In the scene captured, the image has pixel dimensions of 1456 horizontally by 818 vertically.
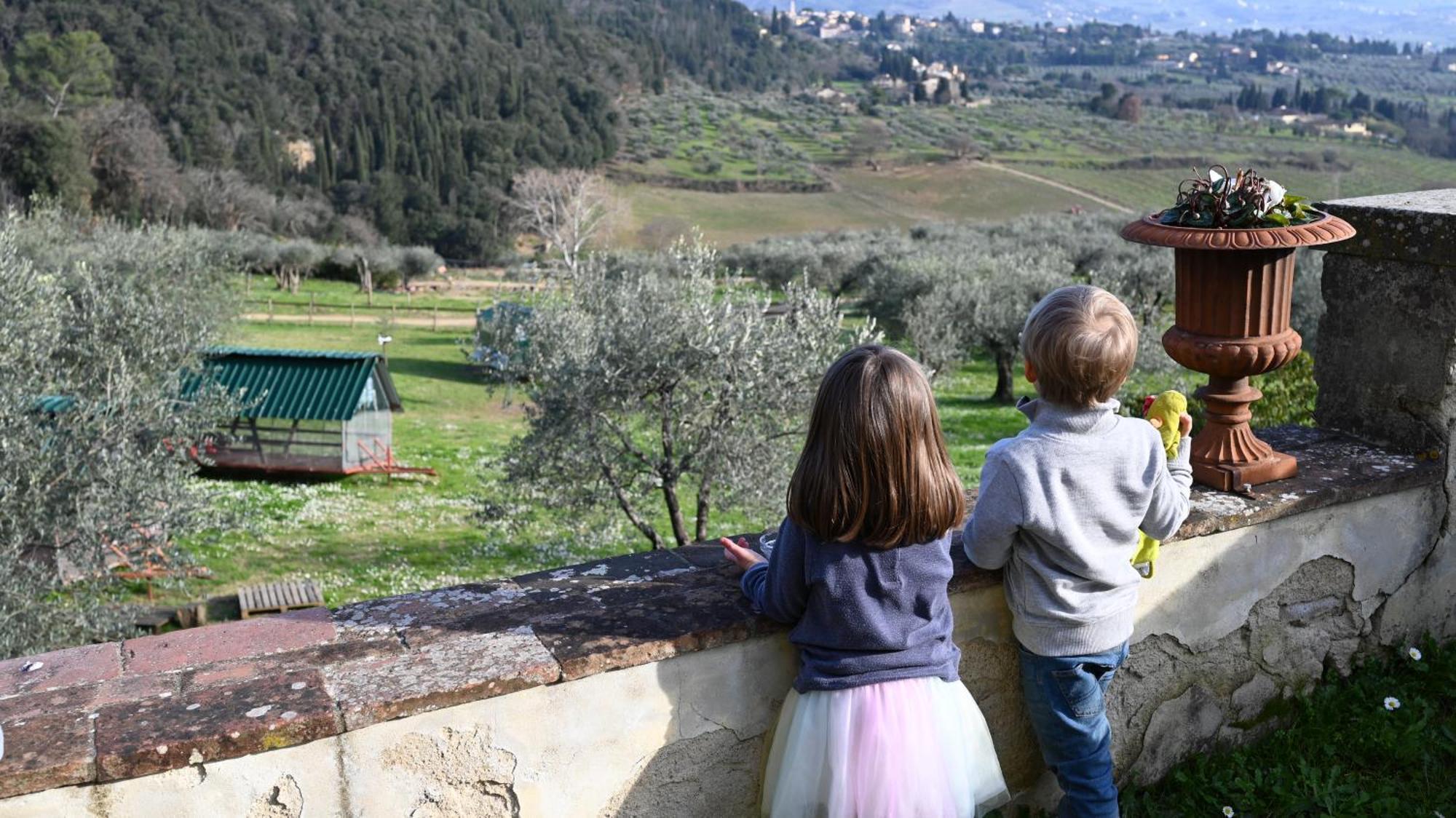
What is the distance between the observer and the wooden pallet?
1247cm

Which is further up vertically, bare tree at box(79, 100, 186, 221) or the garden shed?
bare tree at box(79, 100, 186, 221)

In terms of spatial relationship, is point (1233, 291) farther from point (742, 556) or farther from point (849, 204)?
point (849, 204)

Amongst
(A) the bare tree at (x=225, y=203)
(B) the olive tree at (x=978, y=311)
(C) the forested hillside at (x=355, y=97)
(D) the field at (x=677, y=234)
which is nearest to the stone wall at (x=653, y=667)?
(D) the field at (x=677, y=234)

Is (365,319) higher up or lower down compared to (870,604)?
lower down

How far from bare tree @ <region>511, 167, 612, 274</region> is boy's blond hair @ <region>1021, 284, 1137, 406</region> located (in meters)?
60.7

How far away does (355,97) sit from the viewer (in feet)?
282

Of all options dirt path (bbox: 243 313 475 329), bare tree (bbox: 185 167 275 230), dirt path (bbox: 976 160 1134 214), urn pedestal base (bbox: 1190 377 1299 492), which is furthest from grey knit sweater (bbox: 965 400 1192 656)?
dirt path (bbox: 976 160 1134 214)

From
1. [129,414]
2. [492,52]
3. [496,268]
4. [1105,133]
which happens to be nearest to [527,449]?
[129,414]

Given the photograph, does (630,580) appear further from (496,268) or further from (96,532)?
(496,268)

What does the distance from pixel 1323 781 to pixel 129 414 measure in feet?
34.2

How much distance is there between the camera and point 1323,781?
3213mm

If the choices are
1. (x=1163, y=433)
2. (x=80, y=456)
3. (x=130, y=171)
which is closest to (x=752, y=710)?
(x=1163, y=433)

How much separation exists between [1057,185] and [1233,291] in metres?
82.6

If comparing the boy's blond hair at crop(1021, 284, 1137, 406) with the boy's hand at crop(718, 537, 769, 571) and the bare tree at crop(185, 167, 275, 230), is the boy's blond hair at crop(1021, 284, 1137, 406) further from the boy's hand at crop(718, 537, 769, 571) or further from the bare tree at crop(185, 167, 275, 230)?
the bare tree at crop(185, 167, 275, 230)
